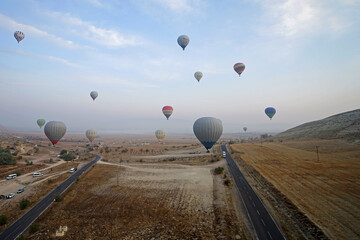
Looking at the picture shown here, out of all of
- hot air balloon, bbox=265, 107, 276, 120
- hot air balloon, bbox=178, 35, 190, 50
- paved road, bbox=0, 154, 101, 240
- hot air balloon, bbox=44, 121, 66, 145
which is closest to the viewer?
paved road, bbox=0, 154, 101, 240

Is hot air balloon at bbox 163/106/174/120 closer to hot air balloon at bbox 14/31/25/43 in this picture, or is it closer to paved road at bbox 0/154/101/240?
hot air balloon at bbox 14/31/25/43

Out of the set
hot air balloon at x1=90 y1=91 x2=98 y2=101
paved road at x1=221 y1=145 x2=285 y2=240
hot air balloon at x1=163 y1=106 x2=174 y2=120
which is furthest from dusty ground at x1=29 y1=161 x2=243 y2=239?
hot air balloon at x1=90 y1=91 x2=98 y2=101

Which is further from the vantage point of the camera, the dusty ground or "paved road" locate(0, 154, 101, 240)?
"paved road" locate(0, 154, 101, 240)

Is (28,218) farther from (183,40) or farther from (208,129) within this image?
(183,40)

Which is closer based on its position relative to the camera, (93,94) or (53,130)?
(53,130)

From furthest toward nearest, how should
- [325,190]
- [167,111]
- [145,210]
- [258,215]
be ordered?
[167,111] < [325,190] < [145,210] < [258,215]

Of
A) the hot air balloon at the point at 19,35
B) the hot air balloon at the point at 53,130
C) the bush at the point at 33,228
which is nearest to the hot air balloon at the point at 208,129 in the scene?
the bush at the point at 33,228

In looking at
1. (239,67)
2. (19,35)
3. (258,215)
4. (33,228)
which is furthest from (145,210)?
(19,35)

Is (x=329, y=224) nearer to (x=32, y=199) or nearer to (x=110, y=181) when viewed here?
(x=110, y=181)

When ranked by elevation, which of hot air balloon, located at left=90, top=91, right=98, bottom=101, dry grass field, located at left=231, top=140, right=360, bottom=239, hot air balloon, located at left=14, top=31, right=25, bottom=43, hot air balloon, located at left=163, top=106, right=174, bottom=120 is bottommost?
dry grass field, located at left=231, top=140, right=360, bottom=239
